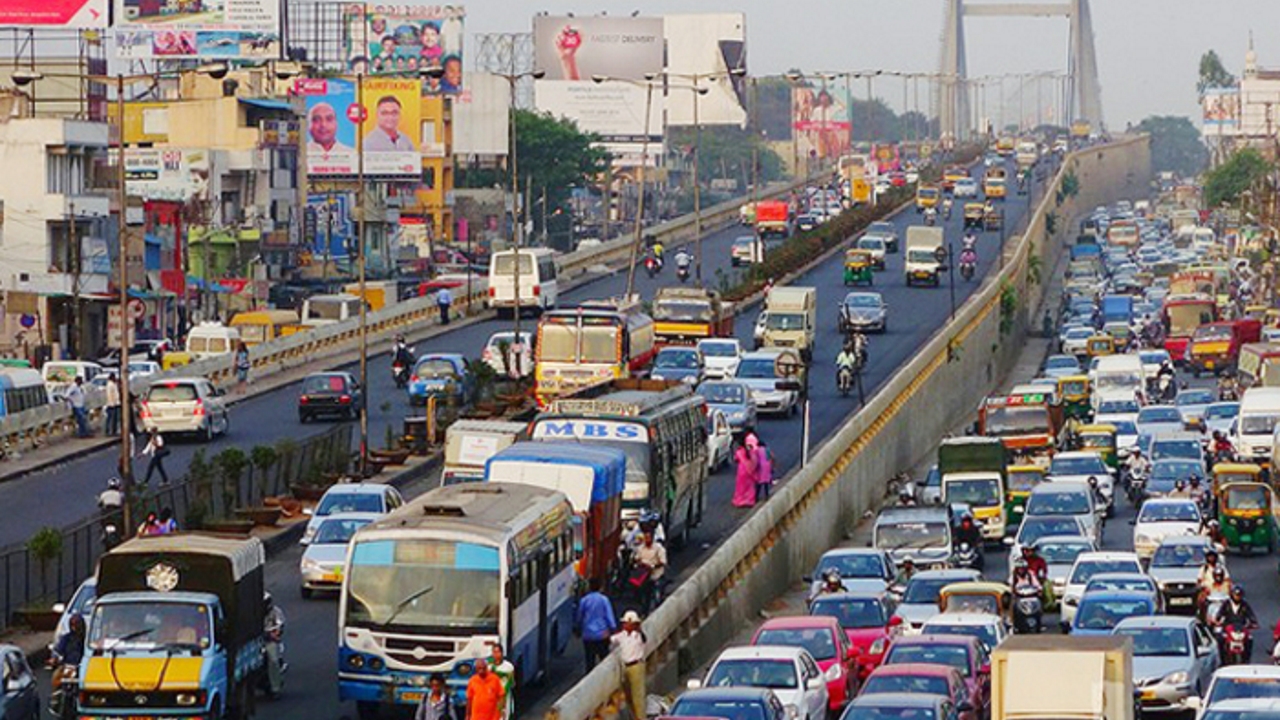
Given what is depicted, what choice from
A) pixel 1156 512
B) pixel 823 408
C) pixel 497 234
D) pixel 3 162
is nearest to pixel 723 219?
pixel 497 234

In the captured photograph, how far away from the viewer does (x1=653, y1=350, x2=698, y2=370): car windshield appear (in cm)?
6494

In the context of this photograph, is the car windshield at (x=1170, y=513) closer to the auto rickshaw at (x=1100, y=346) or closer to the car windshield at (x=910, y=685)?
the car windshield at (x=910, y=685)

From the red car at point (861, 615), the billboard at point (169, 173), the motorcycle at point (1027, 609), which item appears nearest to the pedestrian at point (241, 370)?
the motorcycle at point (1027, 609)

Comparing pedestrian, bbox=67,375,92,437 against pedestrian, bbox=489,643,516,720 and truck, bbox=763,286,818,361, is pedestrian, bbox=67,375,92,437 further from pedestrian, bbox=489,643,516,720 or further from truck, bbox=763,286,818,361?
pedestrian, bbox=489,643,516,720

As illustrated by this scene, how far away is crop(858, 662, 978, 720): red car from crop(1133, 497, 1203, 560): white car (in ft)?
63.2

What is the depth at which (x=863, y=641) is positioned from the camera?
3588cm

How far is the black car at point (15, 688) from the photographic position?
27.2m

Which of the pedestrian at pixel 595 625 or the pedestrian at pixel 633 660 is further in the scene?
the pedestrian at pixel 595 625

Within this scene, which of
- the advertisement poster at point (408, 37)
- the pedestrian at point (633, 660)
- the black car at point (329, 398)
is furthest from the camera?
the advertisement poster at point (408, 37)

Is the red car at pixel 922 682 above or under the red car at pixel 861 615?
above

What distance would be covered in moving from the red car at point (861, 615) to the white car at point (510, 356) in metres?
30.1

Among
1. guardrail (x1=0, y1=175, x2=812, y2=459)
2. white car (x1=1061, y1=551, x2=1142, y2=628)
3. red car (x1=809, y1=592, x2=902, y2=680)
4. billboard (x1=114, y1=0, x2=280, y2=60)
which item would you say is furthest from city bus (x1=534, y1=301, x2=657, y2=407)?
billboard (x1=114, y1=0, x2=280, y2=60)

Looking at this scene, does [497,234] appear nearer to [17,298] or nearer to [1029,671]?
[17,298]

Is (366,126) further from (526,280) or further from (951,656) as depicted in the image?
(951,656)
